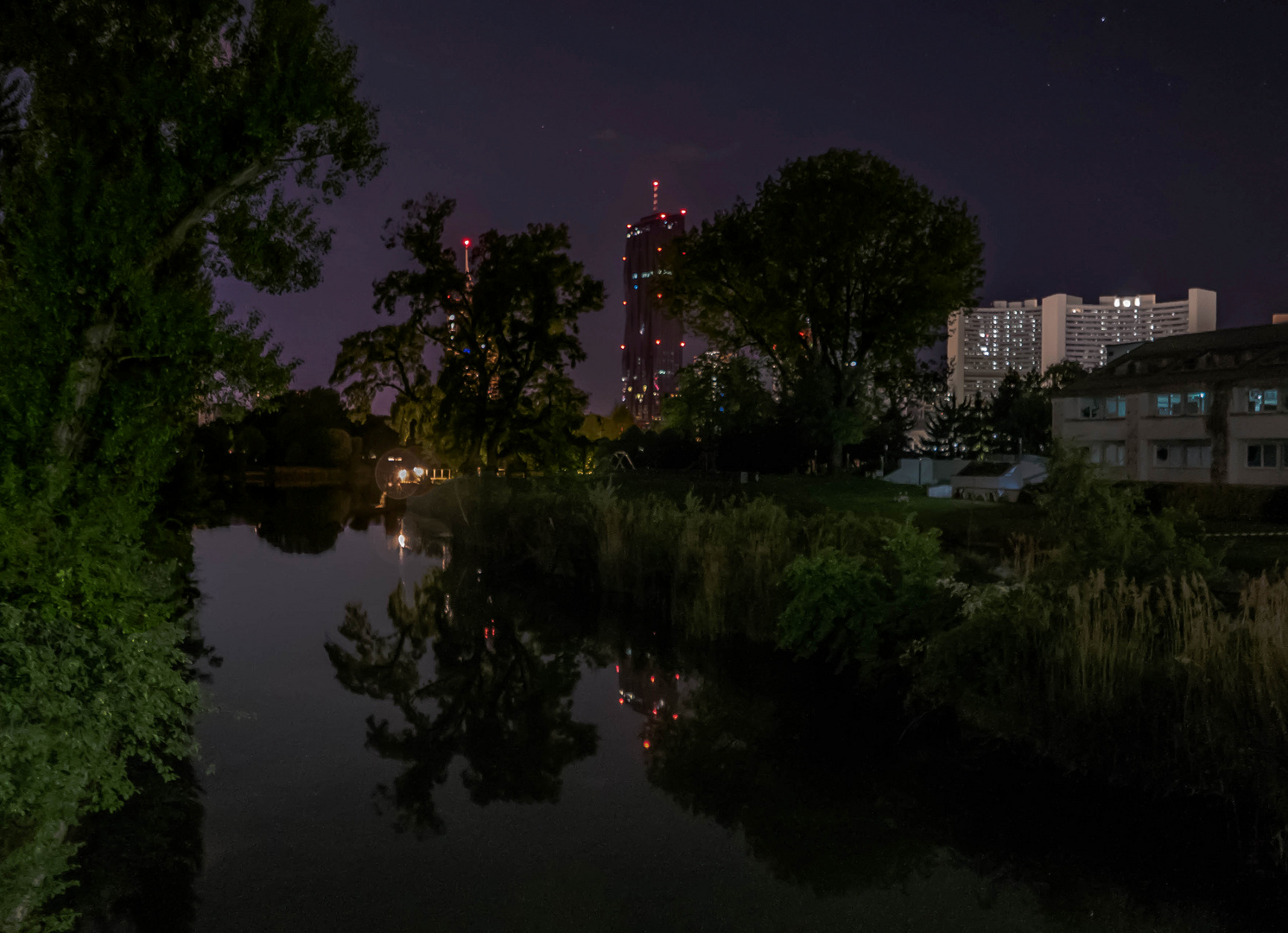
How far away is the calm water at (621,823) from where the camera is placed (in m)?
5.12

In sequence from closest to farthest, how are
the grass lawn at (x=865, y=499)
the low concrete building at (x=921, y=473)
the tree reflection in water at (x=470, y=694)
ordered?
1. the tree reflection in water at (x=470, y=694)
2. the grass lawn at (x=865, y=499)
3. the low concrete building at (x=921, y=473)

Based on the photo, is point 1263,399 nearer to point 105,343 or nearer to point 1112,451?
point 1112,451

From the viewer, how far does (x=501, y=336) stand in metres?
37.3

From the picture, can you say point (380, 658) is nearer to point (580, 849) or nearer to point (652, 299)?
point (580, 849)

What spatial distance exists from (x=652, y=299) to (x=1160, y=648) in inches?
1608

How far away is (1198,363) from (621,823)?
4821 centimetres

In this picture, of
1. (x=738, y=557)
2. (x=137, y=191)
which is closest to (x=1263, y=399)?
(x=738, y=557)

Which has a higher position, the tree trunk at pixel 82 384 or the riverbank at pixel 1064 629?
the tree trunk at pixel 82 384

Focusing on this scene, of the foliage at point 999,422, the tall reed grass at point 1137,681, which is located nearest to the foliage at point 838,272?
the tall reed grass at point 1137,681

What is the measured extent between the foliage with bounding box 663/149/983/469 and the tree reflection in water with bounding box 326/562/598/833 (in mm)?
25250

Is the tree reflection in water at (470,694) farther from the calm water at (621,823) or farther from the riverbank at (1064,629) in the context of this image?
the riverbank at (1064,629)

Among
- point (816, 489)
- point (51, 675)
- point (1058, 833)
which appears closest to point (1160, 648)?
point (1058, 833)

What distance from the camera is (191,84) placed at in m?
7.78

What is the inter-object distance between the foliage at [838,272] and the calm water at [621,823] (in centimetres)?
2917
